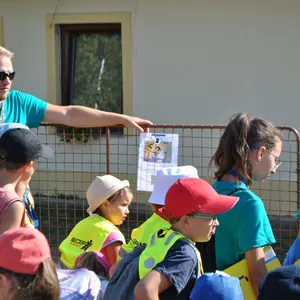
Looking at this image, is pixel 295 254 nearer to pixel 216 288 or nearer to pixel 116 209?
pixel 216 288

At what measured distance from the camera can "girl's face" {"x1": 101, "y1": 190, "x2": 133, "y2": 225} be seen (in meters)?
3.97

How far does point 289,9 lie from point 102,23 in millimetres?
2713

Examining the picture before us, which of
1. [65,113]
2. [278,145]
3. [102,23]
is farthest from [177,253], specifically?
[102,23]

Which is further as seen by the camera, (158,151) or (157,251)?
(158,151)

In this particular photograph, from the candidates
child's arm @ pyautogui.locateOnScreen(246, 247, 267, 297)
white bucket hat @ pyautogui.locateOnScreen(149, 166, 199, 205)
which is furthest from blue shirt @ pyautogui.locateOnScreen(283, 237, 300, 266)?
white bucket hat @ pyautogui.locateOnScreen(149, 166, 199, 205)

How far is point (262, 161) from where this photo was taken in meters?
3.03

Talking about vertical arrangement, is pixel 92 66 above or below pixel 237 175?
above

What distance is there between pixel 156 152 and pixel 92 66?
15.3ft

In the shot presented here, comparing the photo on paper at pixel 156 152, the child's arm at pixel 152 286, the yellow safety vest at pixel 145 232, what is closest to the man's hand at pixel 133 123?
the photo on paper at pixel 156 152

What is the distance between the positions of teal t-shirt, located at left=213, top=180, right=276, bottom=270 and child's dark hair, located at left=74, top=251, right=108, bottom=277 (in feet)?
2.33

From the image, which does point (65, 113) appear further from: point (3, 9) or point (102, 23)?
point (3, 9)

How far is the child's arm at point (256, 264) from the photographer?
112 inches

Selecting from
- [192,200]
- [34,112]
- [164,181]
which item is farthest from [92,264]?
[34,112]

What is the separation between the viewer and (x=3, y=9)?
922cm
